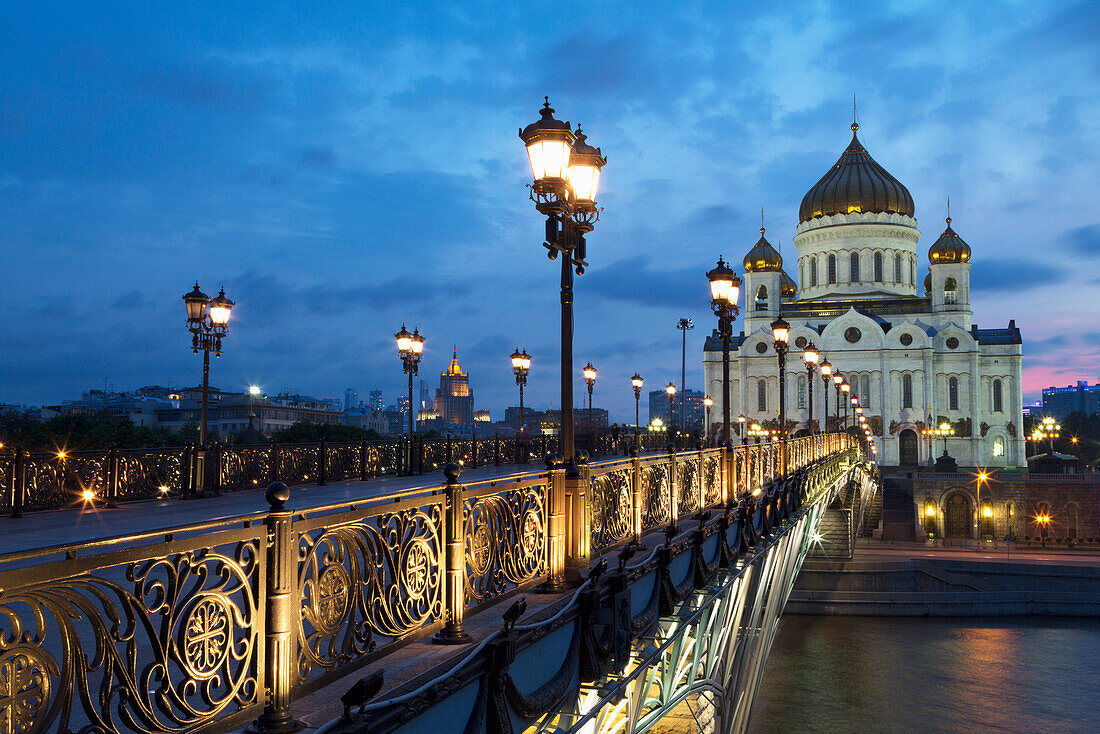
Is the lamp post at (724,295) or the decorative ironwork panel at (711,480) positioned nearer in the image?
the decorative ironwork panel at (711,480)

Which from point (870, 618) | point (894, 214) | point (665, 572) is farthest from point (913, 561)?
point (894, 214)

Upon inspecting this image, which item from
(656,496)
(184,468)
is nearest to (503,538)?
(656,496)

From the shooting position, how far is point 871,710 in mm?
24656

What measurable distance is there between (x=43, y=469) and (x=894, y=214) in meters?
76.2

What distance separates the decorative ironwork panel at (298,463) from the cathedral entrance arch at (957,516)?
46.4 m

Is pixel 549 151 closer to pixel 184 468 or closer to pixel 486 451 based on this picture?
pixel 184 468

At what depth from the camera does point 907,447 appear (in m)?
69.3

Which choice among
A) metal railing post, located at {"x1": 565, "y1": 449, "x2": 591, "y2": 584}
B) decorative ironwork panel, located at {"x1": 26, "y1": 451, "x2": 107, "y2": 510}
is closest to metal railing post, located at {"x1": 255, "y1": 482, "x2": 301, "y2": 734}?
metal railing post, located at {"x1": 565, "y1": 449, "x2": 591, "y2": 584}

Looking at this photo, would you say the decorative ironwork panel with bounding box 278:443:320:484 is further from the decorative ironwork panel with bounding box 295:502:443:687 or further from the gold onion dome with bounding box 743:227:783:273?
the gold onion dome with bounding box 743:227:783:273

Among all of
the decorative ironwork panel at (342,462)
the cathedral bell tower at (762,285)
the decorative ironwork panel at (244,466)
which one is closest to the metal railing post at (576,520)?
the decorative ironwork panel at (244,466)

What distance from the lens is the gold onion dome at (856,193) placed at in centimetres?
7500

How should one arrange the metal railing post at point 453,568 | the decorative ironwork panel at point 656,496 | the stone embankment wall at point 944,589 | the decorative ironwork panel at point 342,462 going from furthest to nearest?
the stone embankment wall at point 944,589 → the decorative ironwork panel at point 342,462 → the decorative ironwork panel at point 656,496 → the metal railing post at point 453,568

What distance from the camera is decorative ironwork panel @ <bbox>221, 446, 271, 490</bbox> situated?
54.2 ft

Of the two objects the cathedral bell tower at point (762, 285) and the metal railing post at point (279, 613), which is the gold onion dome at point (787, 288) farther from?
the metal railing post at point (279, 613)
